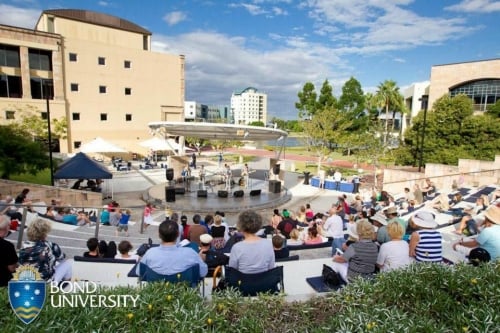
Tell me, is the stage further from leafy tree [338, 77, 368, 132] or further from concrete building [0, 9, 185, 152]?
leafy tree [338, 77, 368, 132]

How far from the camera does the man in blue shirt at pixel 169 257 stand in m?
3.57

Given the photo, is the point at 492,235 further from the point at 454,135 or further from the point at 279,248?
the point at 454,135

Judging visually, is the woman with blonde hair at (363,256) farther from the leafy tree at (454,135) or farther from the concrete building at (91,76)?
the concrete building at (91,76)

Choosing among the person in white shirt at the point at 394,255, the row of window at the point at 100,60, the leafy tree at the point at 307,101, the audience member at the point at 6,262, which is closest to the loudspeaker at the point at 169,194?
the audience member at the point at 6,262

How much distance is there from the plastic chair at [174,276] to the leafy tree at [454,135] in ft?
78.5

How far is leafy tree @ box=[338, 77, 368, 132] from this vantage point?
52000mm

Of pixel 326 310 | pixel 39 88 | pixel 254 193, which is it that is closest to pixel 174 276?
pixel 326 310

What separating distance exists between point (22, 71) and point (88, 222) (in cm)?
2844

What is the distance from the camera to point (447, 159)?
71.3 ft

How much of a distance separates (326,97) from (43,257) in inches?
2067

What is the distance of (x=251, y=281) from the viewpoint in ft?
11.8

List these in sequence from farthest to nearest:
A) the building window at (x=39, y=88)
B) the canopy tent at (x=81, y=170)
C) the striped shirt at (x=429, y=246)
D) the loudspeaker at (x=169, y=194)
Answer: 1. the building window at (x=39, y=88)
2. the loudspeaker at (x=169, y=194)
3. the canopy tent at (x=81, y=170)
4. the striped shirt at (x=429, y=246)

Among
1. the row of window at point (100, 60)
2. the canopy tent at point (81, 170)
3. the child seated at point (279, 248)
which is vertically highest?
the row of window at point (100, 60)

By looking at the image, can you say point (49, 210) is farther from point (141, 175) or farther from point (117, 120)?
point (117, 120)
